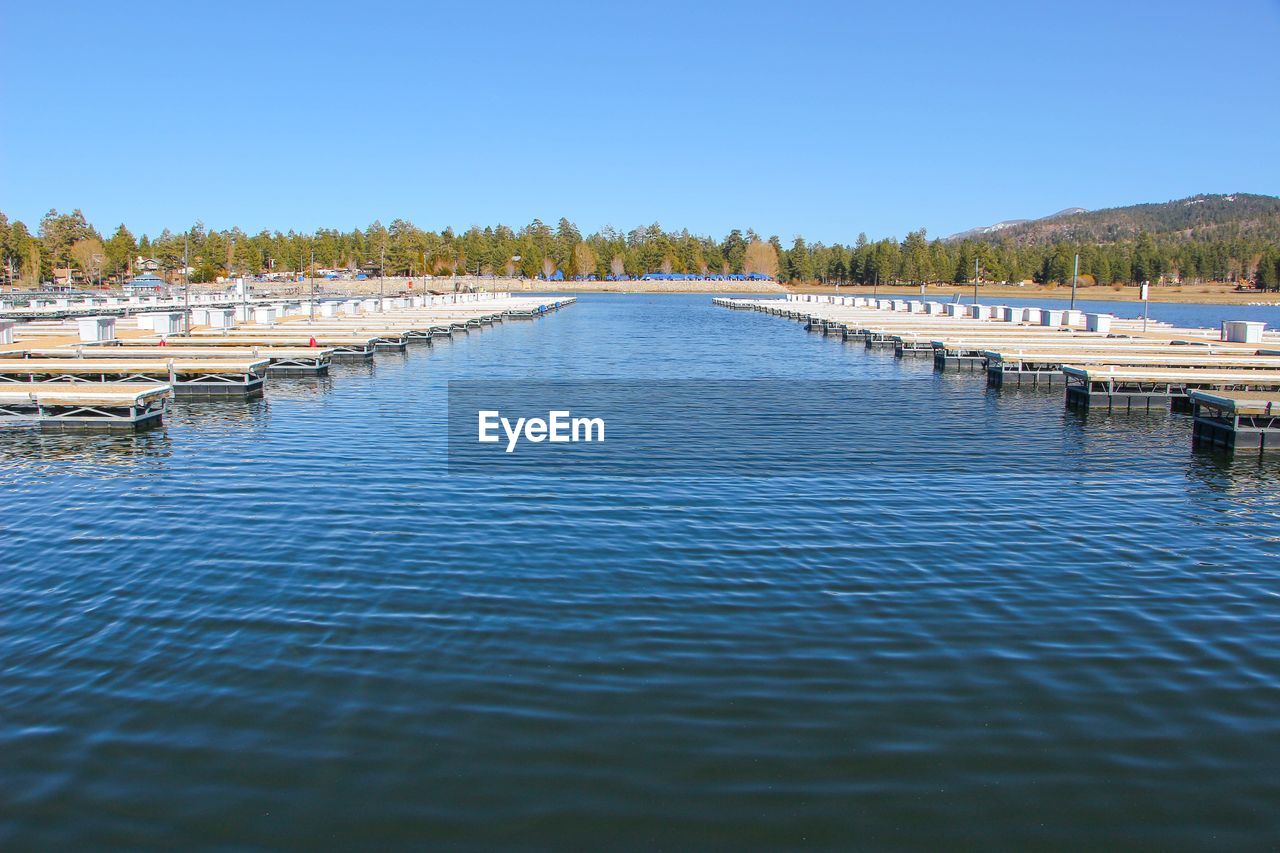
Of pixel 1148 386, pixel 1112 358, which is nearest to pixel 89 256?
pixel 1112 358

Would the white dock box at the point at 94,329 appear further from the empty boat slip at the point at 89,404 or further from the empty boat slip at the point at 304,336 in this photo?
the empty boat slip at the point at 89,404

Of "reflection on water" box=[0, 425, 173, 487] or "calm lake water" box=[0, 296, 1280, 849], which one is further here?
"reflection on water" box=[0, 425, 173, 487]

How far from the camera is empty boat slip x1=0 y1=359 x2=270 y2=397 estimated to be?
30.8 m

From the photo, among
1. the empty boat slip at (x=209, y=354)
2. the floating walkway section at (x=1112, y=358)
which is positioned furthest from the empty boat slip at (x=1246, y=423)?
the empty boat slip at (x=209, y=354)

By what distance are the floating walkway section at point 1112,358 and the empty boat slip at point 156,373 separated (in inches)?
1053

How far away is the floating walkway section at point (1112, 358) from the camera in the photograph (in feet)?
86.0

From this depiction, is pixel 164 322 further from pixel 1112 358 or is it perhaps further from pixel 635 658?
pixel 635 658

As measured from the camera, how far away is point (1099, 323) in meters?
53.6

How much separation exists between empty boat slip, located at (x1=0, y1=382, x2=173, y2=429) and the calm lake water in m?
4.83

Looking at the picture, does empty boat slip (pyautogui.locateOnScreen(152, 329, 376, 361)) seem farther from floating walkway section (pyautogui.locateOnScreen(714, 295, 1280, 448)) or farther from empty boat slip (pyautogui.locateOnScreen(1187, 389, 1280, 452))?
empty boat slip (pyautogui.locateOnScreen(1187, 389, 1280, 452))

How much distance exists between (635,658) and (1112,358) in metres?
31.6

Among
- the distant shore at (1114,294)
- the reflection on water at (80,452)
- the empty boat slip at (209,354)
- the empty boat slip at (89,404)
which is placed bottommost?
the reflection on water at (80,452)

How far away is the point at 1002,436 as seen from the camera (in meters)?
26.5

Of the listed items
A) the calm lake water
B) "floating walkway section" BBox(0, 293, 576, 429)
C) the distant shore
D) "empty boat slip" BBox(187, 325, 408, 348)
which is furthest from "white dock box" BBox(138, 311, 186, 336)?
Result: the distant shore
